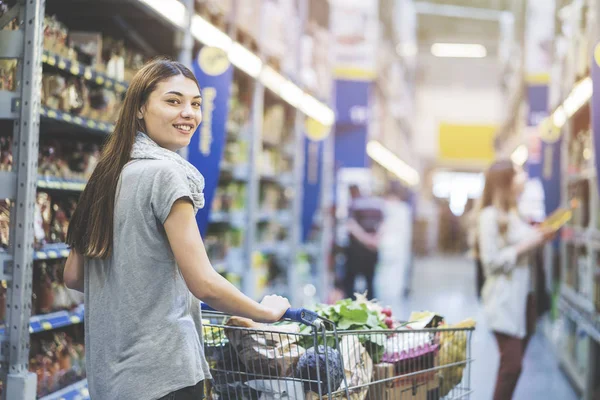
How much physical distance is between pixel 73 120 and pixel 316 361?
2.21 meters

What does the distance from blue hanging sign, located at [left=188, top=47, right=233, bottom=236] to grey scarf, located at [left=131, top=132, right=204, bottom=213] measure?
104 inches

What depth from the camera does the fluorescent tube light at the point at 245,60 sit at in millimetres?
6152

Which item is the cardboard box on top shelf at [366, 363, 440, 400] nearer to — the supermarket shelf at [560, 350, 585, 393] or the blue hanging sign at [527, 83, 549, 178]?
the supermarket shelf at [560, 350, 585, 393]

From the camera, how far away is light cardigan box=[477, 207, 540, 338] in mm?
4215

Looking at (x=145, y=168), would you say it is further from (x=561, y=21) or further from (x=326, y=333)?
(x=561, y=21)

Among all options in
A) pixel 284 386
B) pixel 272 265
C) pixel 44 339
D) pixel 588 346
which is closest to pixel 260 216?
pixel 272 265

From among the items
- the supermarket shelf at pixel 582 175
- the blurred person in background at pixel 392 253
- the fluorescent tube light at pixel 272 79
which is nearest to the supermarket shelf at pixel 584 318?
the supermarket shelf at pixel 582 175

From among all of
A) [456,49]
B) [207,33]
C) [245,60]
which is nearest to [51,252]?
[207,33]

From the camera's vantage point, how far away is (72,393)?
373 cm

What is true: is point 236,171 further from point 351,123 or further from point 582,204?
point 351,123

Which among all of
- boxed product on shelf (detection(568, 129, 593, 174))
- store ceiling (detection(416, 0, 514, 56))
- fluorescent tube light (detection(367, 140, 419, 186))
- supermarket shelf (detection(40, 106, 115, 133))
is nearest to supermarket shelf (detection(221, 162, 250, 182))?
supermarket shelf (detection(40, 106, 115, 133))

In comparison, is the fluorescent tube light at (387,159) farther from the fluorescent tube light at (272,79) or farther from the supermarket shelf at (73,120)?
the supermarket shelf at (73,120)

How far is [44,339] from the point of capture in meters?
3.94

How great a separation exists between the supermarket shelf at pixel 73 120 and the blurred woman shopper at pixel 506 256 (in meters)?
2.12
